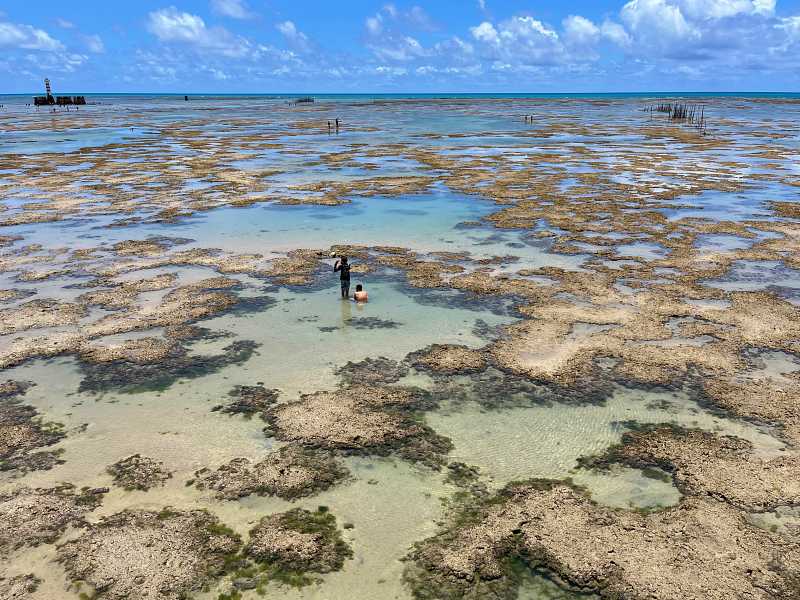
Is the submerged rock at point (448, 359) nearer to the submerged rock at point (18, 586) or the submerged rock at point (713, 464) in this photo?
the submerged rock at point (713, 464)

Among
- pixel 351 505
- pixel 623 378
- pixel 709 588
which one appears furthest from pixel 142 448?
pixel 623 378

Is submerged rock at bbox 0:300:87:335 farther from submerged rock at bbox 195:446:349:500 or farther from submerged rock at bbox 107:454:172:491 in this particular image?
submerged rock at bbox 195:446:349:500

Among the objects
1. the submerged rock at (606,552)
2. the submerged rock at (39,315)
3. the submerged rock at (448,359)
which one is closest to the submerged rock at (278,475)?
the submerged rock at (606,552)

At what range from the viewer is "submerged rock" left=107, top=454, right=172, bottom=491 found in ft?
33.1

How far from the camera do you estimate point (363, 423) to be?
38.9ft

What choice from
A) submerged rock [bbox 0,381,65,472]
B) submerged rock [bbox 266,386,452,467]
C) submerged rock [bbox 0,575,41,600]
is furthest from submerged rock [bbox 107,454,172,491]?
submerged rock [bbox 266,386,452,467]

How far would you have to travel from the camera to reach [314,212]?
31797 millimetres

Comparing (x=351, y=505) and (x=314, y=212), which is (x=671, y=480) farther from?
(x=314, y=212)

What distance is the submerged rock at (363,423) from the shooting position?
36.5 ft

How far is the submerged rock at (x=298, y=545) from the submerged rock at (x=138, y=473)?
2.45 meters

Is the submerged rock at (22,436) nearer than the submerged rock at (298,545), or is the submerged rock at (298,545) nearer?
the submerged rock at (298,545)

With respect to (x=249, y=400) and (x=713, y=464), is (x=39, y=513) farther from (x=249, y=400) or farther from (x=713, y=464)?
(x=713, y=464)

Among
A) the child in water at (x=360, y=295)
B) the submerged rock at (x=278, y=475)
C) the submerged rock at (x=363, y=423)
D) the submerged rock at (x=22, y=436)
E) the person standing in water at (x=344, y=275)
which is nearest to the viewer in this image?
the submerged rock at (x=278, y=475)

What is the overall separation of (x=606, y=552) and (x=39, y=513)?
9392 millimetres
